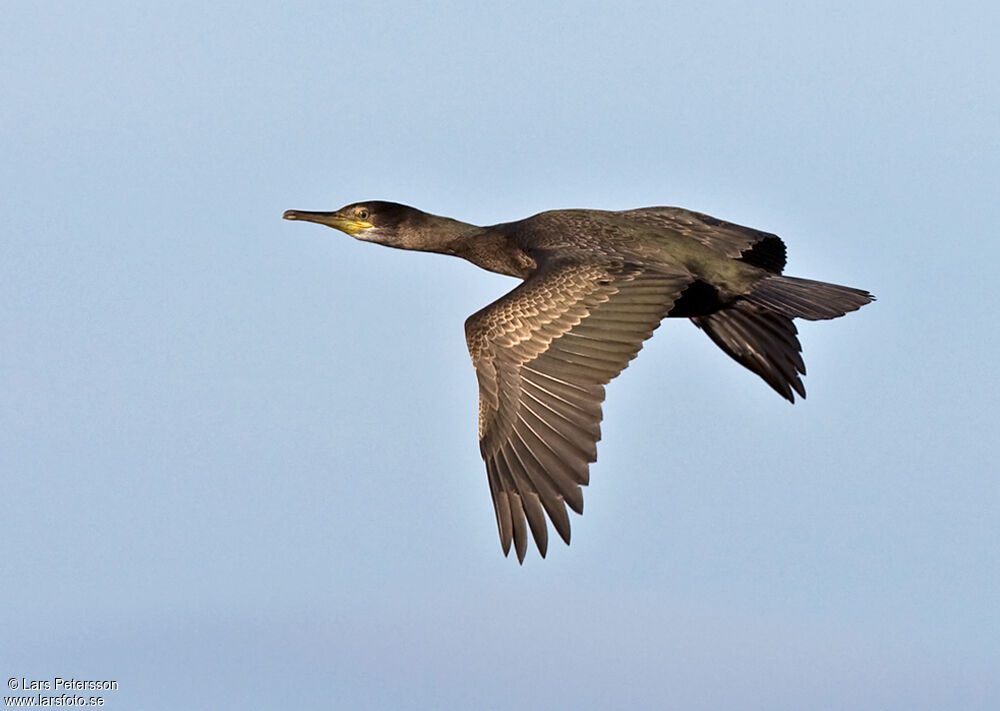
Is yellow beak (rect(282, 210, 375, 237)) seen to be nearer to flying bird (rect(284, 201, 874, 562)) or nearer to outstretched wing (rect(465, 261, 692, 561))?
flying bird (rect(284, 201, 874, 562))

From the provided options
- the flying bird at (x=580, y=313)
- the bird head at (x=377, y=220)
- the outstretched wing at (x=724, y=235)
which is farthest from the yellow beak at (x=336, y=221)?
the outstretched wing at (x=724, y=235)

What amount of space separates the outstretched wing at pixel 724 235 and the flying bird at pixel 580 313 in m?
0.01

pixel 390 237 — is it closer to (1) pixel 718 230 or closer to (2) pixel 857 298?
(1) pixel 718 230

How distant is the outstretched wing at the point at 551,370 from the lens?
436 inches

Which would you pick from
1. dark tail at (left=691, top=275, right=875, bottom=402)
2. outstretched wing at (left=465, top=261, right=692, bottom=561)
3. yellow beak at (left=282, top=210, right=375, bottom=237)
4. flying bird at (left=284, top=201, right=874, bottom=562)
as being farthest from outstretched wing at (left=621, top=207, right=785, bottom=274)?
yellow beak at (left=282, top=210, right=375, bottom=237)

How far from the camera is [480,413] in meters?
11.8

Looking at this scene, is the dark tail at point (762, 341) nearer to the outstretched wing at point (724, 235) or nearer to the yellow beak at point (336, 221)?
the outstretched wing at point (724, 235)

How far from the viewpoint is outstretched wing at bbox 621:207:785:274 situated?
43.5ft

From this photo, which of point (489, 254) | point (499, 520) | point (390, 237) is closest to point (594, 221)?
point (489, 254)

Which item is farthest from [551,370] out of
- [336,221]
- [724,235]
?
[336,221]

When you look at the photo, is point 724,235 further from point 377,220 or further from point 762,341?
point 377,220

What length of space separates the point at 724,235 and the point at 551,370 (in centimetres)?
270

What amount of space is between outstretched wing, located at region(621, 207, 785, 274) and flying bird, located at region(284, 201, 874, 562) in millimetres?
14

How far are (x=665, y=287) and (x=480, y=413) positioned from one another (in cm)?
150
